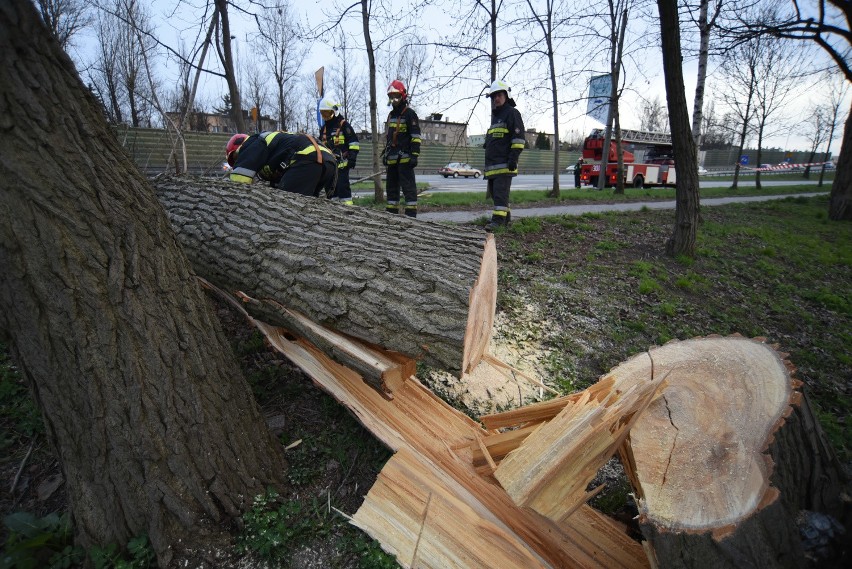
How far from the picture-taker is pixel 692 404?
1855 millimetres

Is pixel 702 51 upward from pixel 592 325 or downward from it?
upward

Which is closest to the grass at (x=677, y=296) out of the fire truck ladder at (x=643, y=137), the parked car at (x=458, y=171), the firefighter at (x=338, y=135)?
the firefighter at (x=338, y=135)

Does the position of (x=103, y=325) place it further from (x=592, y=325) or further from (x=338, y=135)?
(x=338, y=135)

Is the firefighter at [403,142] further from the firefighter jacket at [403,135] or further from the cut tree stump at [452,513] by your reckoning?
the cut tree stump at [452,513]

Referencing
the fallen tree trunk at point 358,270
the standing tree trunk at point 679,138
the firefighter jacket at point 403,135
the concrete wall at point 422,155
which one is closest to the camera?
the fallen tree trunk at point 358,270

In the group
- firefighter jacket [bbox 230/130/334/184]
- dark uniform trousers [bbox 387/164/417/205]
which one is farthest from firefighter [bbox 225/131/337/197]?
dark uniform trousers [bbox 387/164/417/205]

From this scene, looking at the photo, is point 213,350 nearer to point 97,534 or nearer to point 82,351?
point 82,351

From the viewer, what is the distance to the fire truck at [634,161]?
57.6 feet

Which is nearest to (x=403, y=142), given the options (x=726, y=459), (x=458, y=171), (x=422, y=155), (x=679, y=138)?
(x=679, y=138)

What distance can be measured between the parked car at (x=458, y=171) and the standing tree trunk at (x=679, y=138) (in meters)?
22.3

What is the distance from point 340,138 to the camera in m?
7.49

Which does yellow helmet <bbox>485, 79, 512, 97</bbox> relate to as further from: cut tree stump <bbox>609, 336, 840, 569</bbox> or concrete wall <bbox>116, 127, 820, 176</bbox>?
cut tree stump <bbox>609, 336, 840, 569</bbox>

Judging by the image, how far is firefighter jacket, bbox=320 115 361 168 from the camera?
744 centimetres

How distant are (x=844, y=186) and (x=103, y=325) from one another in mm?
13816
